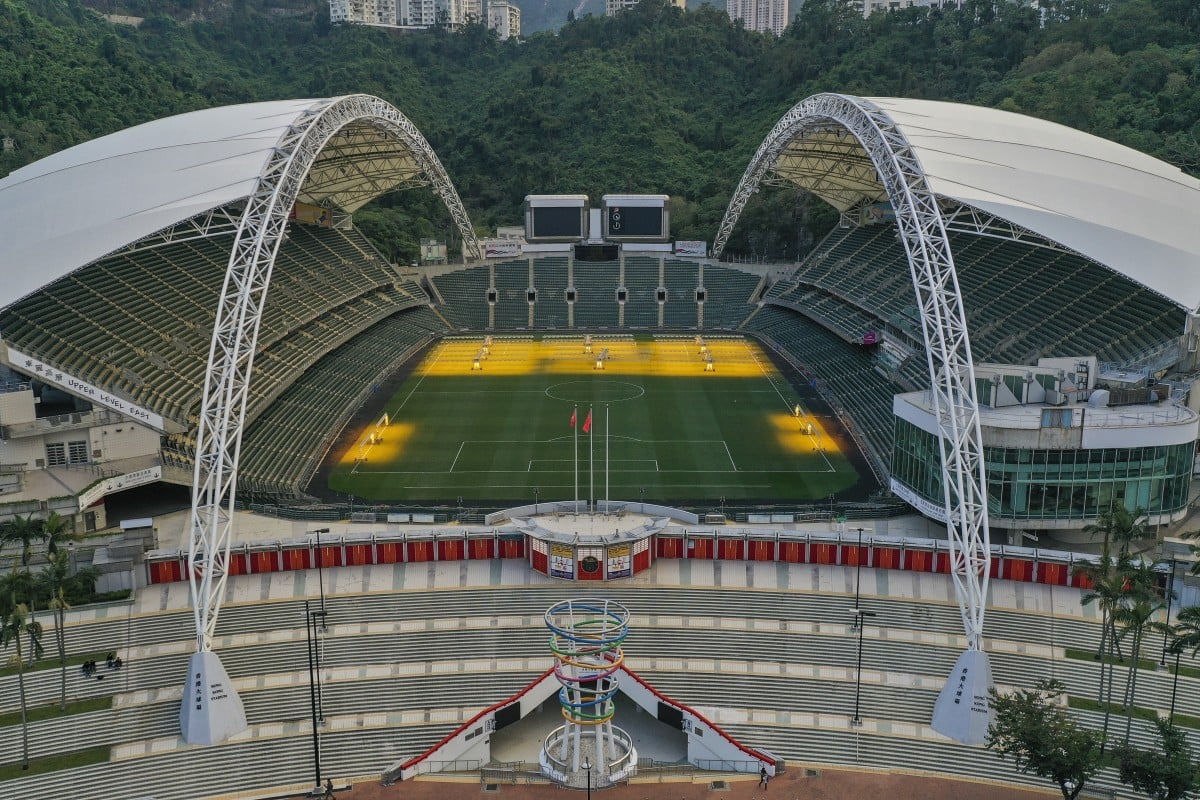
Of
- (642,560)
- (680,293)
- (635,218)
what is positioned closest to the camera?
(642,560)

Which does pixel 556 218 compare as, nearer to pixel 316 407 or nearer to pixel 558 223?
pixel 558 223

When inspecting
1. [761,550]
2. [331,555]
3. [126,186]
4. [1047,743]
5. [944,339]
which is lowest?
[1047,743]

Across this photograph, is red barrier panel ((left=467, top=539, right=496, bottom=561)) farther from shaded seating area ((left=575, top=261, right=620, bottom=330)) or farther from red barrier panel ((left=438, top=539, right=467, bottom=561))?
shaded seating area ((left=575, top=261, right=620, bottom=330))

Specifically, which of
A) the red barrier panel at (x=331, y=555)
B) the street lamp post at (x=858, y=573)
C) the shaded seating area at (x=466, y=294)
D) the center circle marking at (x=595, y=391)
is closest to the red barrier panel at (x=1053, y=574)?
the street lamp post at (x=858, y=573)

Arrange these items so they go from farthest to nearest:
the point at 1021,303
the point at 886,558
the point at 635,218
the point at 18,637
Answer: the point at 635,218
the point at 1021,303
the point at 886,558
the point at 18,637

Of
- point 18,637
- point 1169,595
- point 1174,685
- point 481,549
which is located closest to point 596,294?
point 481,549

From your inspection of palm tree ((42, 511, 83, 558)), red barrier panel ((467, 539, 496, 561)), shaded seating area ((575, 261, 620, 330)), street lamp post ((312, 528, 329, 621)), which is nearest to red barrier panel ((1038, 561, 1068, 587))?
red barrier panel ((467, 539, 496, 561))
